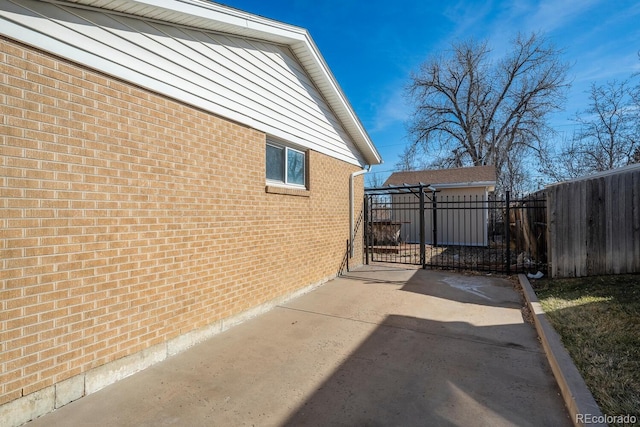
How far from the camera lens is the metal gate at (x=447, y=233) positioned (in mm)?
9500

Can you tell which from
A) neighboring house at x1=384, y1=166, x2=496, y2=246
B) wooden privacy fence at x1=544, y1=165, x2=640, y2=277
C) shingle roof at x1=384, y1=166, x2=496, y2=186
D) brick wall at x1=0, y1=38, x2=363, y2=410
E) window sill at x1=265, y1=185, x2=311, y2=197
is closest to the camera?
brick wall at x1=0, y1=38, x2=363, y2=410

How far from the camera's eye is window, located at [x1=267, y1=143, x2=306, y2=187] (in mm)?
5578

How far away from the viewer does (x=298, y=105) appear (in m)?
6.22

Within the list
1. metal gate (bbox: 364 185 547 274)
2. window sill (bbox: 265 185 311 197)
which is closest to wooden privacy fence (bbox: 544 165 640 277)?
metal gate (bbox: 364 185 547 274)

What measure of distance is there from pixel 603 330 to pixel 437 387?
237 cm

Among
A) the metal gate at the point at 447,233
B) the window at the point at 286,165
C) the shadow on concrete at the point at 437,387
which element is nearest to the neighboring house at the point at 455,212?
the metal gate at the point at 447,233

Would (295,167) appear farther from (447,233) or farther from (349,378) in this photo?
(447,233)

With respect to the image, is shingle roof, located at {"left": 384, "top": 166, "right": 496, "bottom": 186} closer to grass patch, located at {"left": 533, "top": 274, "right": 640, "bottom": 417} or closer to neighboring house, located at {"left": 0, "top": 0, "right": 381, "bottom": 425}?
grass patch, located at {"left": 533, "top": 274, "right": 640, "bottom": 417}

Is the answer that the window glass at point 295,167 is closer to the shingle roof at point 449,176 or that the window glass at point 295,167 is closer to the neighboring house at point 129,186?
the neighboring house at point 129,186

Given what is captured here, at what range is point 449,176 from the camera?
49.6ft

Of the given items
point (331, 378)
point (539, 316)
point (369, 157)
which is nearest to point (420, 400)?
point (331, 378)

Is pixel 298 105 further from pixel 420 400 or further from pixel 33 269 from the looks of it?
pixel 420 400

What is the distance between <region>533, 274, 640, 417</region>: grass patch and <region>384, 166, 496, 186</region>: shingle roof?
870 centimetres

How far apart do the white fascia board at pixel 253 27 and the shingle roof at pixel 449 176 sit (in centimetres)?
752
